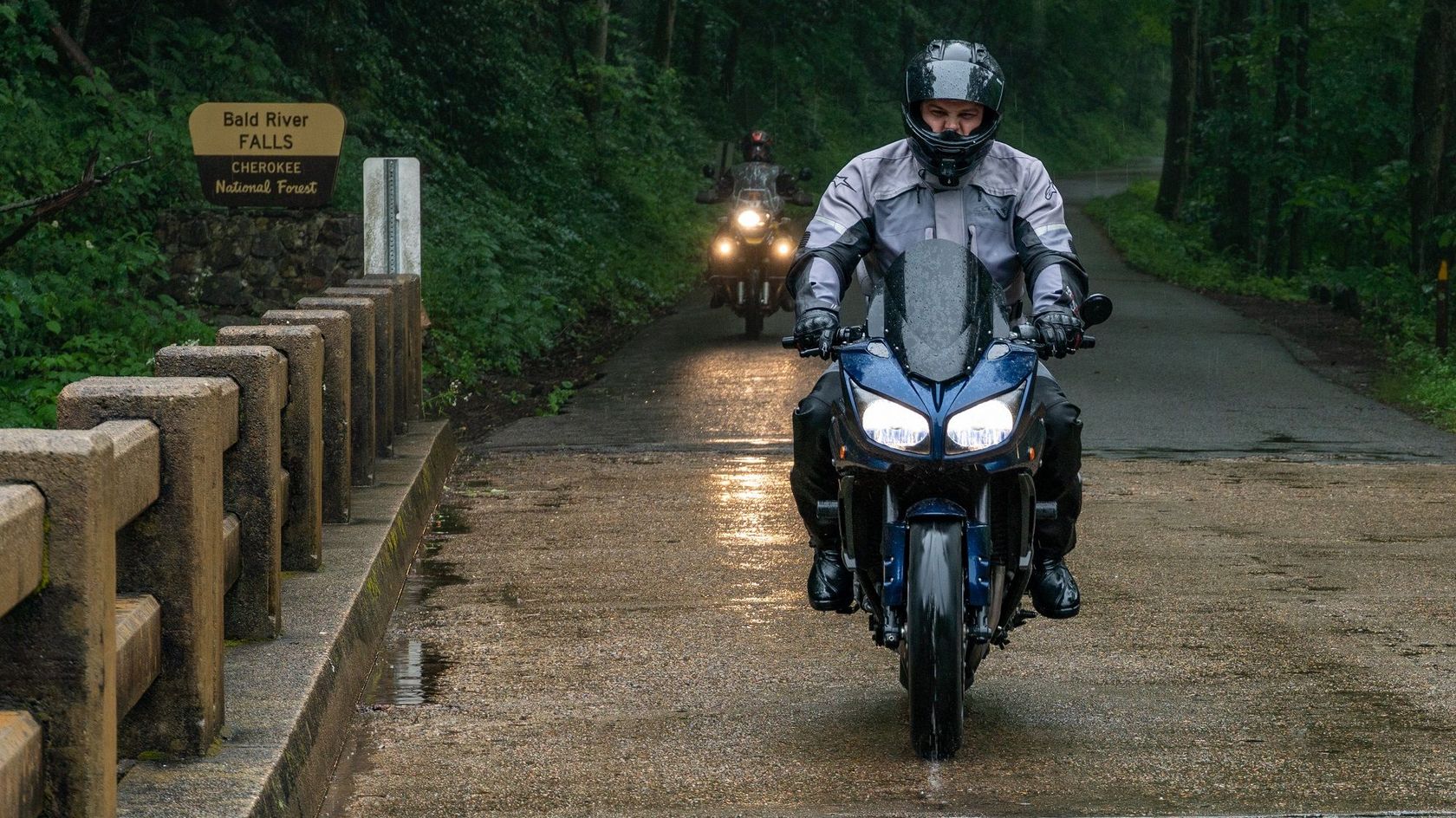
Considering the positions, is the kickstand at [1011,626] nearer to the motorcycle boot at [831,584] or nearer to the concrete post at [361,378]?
the motorcycle boot at [831,584]

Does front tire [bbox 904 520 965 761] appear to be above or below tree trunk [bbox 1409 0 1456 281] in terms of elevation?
below

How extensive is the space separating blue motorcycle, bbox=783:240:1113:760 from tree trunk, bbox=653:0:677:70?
3218 centimetres

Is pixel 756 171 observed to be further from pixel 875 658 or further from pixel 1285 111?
pixel 1285 111

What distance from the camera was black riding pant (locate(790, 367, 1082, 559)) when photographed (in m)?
5.57

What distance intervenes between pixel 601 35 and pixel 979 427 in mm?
27371

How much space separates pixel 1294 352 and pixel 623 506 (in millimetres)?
10220

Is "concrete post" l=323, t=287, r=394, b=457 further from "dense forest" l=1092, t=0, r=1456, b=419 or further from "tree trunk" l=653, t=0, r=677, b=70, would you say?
"tree trunk" l=653, t=0, r=677, b=70

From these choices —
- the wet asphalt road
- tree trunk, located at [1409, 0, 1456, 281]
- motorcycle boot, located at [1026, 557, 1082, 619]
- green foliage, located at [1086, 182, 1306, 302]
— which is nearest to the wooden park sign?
the wet asphalt road

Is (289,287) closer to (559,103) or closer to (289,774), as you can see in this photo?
(289,774)

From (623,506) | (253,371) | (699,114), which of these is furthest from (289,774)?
(699,114)

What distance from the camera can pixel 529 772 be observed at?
5262 mm

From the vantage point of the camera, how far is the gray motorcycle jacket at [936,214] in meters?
5.92

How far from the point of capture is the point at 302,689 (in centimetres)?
523

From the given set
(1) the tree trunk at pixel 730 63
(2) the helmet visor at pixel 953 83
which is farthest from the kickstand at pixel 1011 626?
(1) the tree trunk at pixel 730 63
